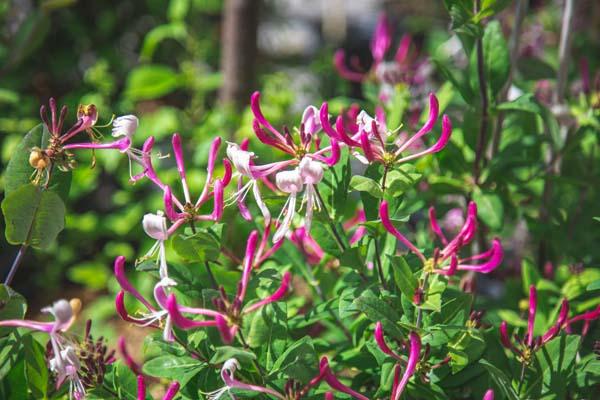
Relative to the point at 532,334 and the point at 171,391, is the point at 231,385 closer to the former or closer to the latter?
the point at 171,391

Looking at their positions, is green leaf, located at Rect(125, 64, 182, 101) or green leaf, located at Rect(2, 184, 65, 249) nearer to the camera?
green leaf, located at Rect(2, 184, 65, 249)

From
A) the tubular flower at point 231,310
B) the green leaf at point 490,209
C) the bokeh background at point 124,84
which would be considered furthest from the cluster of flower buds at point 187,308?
the bokeh background at point 124,84

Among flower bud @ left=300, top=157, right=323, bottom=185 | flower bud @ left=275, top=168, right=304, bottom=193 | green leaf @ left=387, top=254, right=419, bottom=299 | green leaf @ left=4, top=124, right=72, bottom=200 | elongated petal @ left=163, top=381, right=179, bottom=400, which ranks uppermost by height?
flower bud @ left=300, top=157, right=323, bottom=185

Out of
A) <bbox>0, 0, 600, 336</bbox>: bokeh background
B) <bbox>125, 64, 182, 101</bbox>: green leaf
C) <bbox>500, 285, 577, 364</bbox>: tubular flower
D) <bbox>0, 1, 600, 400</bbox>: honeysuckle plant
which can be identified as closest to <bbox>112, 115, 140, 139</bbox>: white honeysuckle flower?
<bbox>0, 1, 600, 400</bbox>: honeysuckle plant

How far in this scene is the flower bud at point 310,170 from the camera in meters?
0.70

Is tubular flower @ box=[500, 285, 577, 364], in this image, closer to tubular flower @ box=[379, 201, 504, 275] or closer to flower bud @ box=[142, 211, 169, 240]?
tubular flower @ box=[379, 201, 504, 275]

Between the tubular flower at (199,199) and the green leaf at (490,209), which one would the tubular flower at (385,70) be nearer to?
the green leaf at (490,209)

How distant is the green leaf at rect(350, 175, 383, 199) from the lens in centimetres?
74

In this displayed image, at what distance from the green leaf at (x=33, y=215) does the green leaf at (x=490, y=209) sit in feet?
1.97

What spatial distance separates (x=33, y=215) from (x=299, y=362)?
33cm

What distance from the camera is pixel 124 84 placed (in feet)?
7.86

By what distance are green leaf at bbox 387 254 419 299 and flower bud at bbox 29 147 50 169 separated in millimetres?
381

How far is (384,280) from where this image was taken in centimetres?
84

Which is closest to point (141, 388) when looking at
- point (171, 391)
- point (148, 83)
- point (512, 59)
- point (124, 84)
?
point (171, 391)
